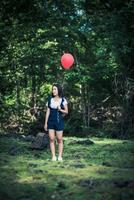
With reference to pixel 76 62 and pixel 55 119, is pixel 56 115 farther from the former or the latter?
pixel 76 62

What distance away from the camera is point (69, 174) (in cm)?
894

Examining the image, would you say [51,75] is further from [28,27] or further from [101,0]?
[101,0]

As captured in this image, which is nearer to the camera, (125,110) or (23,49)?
(125,110)

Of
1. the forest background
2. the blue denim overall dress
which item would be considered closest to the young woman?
the blue denim overall dress

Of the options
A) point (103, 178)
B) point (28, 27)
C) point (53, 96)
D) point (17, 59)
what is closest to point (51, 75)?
point (17, 59)

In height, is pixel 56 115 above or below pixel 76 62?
below

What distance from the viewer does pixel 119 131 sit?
65.5ft

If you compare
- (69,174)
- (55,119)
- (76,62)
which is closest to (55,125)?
(55,119)

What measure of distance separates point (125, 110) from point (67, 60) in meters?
3.24

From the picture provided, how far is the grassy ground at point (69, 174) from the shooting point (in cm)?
715

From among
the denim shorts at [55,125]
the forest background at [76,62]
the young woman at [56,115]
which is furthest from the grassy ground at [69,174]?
the forest background at [76,62]

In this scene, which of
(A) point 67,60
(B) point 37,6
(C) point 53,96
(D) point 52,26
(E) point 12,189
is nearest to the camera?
(E) point 12,189

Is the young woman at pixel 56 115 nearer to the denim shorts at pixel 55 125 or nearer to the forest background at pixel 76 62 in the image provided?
the denim shorts at pixel 55 125

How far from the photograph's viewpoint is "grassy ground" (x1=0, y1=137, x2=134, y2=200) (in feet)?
23.5
